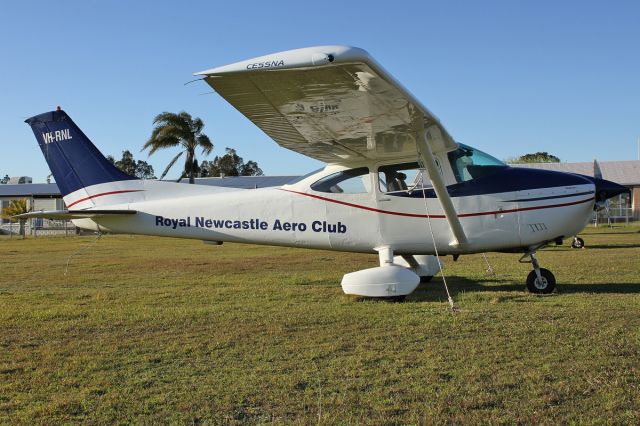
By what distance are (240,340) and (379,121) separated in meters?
2.86

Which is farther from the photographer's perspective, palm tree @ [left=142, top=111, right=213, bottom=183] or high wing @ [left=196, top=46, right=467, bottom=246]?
palm tree @ [left=142, top=111, right=213, bottom=183]

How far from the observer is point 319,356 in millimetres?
4688

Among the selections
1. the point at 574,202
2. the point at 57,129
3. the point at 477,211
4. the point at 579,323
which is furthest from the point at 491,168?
the point at 57,129

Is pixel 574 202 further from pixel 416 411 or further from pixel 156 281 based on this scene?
pixel 156 281

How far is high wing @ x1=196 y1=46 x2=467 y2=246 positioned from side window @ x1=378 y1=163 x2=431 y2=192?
20 cm

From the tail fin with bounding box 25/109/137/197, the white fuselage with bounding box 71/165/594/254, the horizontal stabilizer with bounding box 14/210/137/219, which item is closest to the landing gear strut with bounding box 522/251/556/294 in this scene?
the white fuselage with bounding box 71/165/594/254

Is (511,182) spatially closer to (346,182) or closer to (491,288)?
(491,288)

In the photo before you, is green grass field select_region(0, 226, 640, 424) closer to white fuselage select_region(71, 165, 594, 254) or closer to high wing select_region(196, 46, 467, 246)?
white fuselage select_region(71, 165, 594, 254)

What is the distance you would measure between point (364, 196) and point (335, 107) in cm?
259

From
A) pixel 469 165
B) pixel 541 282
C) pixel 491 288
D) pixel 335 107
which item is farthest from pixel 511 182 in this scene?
pixel 335 107

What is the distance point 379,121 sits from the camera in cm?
668

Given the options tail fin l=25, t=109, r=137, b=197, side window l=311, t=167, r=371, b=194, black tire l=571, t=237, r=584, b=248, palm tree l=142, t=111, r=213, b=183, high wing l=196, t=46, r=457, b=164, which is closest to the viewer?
high wing l=196, t=46, r=457, b=164

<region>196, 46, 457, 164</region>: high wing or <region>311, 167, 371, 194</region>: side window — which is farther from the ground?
<region>196, 46, 457, 164</region>: high wing

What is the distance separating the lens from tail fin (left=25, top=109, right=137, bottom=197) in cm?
980
